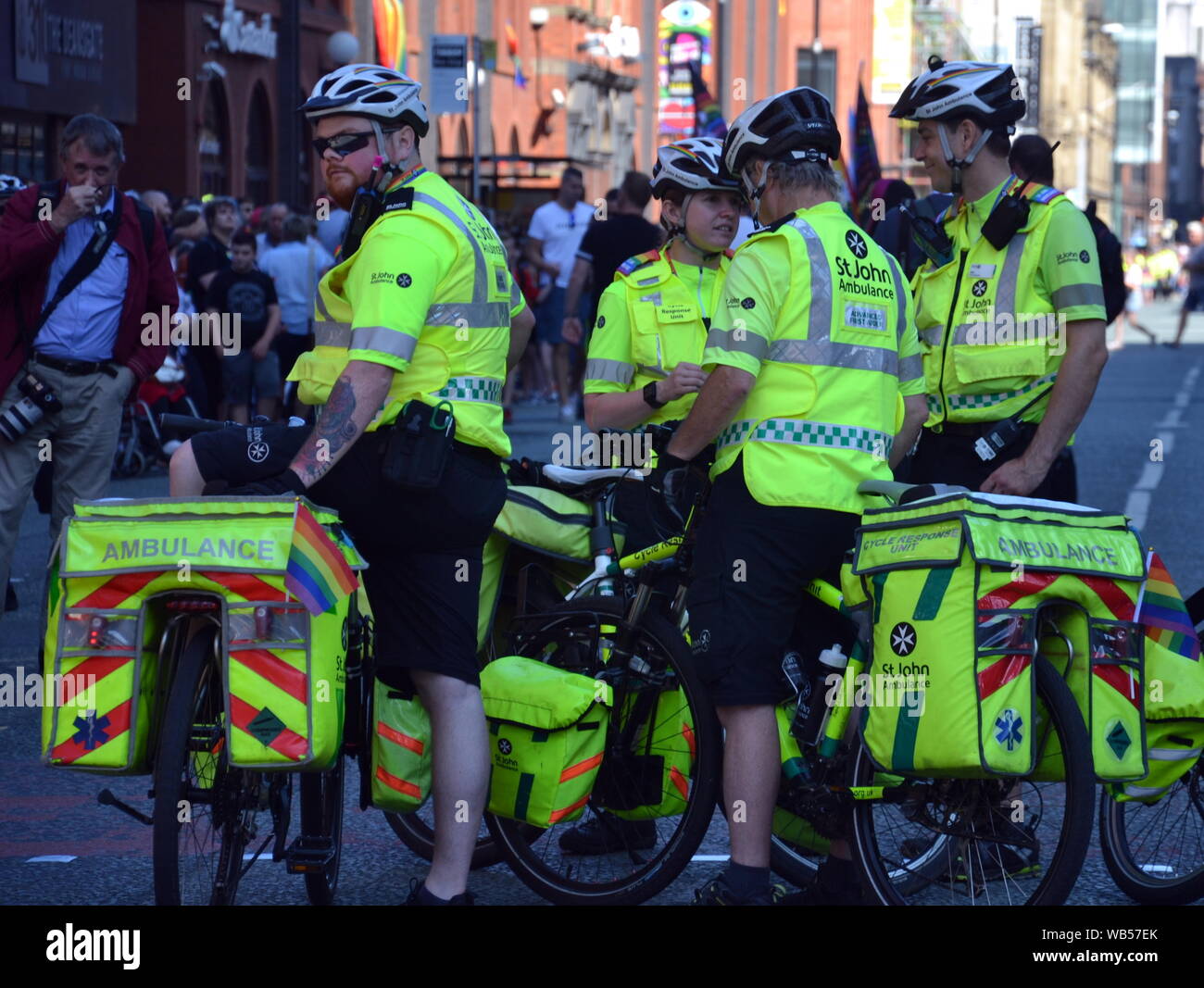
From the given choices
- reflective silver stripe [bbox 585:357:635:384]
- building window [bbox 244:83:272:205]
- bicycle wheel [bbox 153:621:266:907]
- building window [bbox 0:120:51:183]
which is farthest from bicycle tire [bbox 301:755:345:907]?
building window [bbox 244:83:272:205]

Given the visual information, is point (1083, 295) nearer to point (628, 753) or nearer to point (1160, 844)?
point (1160, 844)

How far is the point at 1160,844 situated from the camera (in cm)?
532

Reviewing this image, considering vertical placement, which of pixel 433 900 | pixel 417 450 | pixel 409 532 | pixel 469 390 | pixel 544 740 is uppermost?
pixel 469 390

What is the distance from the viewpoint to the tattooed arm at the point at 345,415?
467cm

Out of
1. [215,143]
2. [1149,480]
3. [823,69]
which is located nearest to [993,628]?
[1149,480]

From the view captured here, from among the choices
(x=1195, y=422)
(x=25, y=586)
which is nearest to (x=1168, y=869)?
(x=25, y=586)

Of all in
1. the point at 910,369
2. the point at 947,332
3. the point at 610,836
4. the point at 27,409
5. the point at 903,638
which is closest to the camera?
the point at 903,638

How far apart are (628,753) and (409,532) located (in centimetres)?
91

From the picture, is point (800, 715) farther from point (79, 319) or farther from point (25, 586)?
point (25, 586)

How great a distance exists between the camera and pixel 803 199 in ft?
16.4
